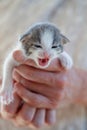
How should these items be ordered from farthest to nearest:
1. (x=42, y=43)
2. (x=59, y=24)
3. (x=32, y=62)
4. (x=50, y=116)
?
(x=59, y=24), (x=50, y=116), (x=32, y=62), (x=42, y=43)

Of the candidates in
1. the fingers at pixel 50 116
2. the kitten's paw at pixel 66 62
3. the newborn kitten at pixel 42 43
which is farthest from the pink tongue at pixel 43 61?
the fingers at pixel 50 116

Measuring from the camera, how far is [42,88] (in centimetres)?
101

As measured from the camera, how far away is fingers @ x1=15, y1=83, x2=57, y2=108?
1.00 m

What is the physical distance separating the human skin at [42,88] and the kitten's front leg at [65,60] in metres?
0.01

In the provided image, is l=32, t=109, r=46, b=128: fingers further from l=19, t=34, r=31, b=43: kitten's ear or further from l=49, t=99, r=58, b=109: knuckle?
l=19, t=34, r=31, b=43: kitten's ear

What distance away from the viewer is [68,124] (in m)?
1.09

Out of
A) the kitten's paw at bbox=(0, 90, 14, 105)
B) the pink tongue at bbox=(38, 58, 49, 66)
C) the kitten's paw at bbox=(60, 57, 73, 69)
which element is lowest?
the kitten's paw at bbox=(0, 90, 14, 105)

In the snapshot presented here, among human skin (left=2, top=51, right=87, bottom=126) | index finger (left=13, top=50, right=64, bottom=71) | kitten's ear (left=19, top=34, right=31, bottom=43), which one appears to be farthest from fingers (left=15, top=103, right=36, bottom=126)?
kitten's ear (left=19, top=34, right=31, bottom=43)

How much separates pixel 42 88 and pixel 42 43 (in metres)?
0.22

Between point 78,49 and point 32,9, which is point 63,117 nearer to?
point 78,49

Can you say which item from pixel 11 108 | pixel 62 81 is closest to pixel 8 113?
pixel 11 108

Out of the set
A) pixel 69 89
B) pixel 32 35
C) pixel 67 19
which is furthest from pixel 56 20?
pixel 32 35

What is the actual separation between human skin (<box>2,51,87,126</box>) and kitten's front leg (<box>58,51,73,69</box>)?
0.01 m

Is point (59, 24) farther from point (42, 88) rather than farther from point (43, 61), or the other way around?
point (43, 61)
